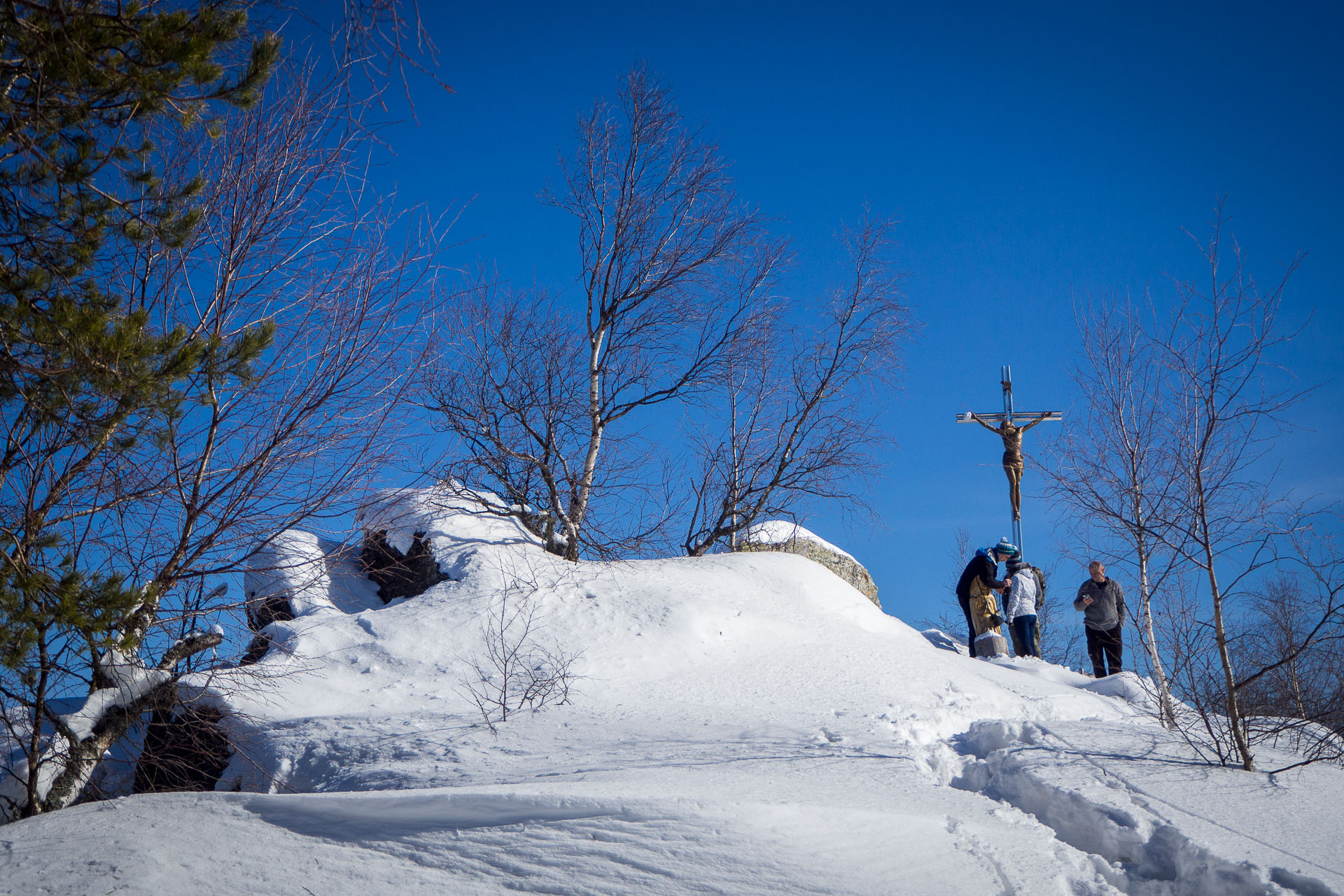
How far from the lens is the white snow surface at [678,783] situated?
3729mm

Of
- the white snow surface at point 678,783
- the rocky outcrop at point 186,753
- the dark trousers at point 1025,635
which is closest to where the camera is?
the white snow surface at point 678,783

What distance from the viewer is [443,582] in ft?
30.8

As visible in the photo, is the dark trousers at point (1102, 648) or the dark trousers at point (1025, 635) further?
the dark trousers at point (1025, 635)

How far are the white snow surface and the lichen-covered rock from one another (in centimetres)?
468

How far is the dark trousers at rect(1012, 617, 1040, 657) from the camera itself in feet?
38.2

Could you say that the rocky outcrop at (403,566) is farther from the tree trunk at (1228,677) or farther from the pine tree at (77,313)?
the tree trunk at (1228,677)

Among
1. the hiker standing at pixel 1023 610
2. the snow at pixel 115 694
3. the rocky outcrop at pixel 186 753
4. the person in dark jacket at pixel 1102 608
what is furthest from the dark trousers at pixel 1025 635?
the snow at pixel 115 694

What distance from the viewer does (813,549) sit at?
47.7 ft

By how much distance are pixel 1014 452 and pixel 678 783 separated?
11.8 meters

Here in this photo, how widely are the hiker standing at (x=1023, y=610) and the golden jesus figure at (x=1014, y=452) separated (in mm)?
2621

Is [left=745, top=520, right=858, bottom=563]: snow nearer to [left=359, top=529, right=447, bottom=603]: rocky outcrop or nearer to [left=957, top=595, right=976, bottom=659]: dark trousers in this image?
[left=957, top=595, right=976, bottom=659]: dark trousers

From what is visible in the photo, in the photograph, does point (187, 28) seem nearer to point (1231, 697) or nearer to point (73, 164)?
point (73, 164)

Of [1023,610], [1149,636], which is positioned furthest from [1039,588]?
[1149,636]

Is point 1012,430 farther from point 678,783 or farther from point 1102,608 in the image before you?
point 678,783
